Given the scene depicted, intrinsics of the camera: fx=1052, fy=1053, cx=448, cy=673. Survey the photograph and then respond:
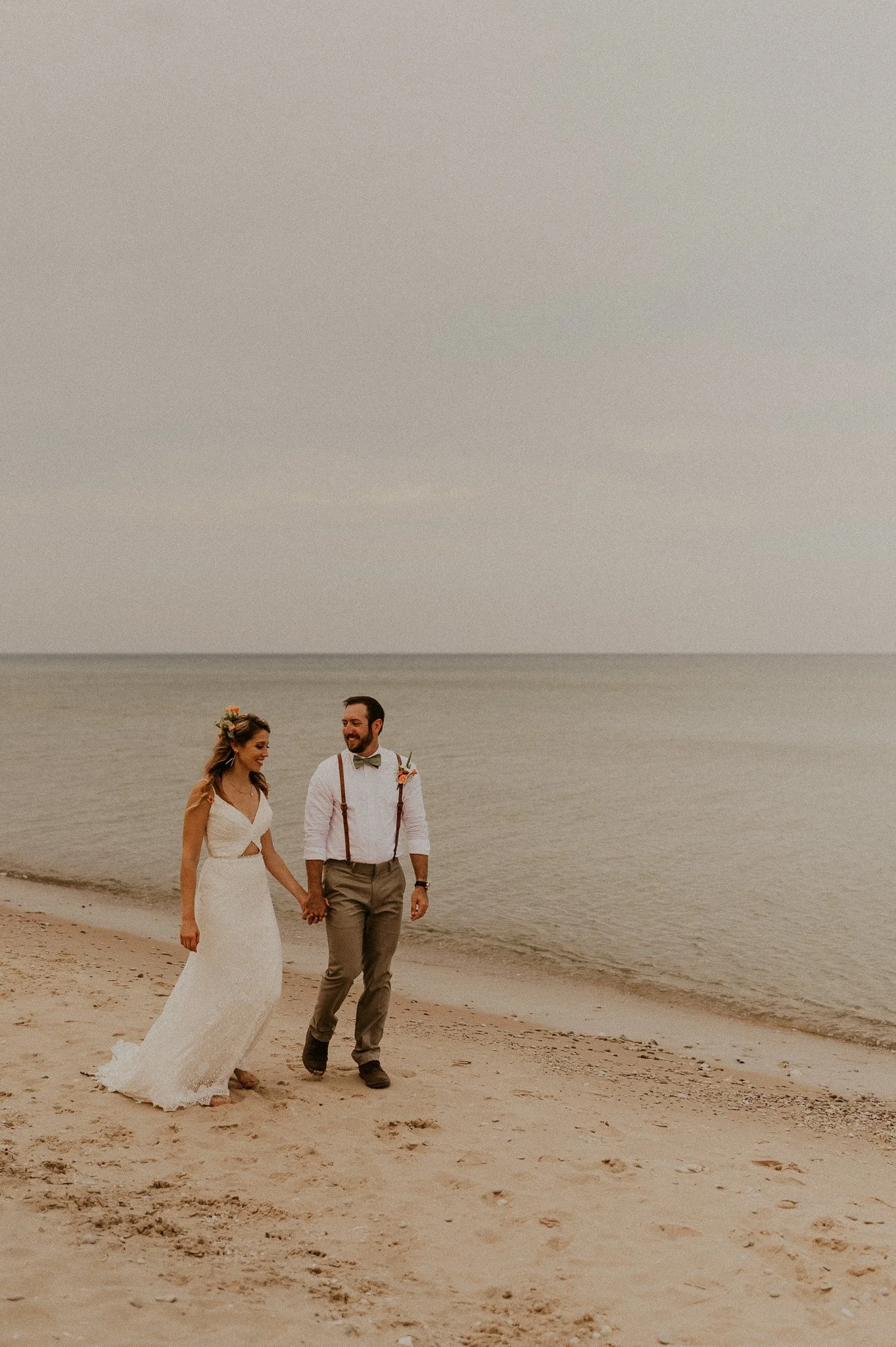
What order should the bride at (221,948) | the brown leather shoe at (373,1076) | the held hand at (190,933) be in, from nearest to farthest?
the held hand at (190,933) → the bride at (221,948) → the brown leather shoe at (373,1076)

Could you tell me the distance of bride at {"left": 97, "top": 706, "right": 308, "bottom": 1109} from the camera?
6.06m

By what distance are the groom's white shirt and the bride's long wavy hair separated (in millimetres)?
495

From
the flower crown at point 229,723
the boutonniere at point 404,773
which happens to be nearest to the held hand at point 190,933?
the flower crown at point 229,723

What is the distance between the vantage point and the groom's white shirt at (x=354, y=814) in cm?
631

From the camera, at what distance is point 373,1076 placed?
6711 millimetres

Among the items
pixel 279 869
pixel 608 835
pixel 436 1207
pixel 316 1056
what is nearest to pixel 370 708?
pixel 279 869

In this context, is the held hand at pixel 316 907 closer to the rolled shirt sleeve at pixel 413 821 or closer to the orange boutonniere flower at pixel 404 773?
Answer: the rolled shirt sleeve at pixel 413 821

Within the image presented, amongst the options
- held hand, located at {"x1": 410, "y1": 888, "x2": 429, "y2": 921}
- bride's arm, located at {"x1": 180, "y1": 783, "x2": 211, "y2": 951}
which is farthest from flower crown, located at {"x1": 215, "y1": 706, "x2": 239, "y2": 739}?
held hand, located at {"x1": 410, "y1": 888, "x2": 429, "y2": 921}

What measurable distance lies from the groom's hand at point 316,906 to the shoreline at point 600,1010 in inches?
149

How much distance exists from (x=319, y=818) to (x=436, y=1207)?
2.21m

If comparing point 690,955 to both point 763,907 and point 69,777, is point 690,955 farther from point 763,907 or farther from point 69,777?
point 69,777

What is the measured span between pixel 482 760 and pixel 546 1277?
96.1 feet

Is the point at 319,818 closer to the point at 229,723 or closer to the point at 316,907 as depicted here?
the point at 316,907

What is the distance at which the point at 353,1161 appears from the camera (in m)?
5.56
